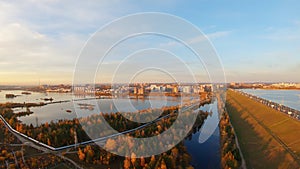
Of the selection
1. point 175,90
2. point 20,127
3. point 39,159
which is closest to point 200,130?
point 39,159

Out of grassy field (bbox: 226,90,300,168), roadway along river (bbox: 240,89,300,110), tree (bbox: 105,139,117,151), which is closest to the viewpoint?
grassy field (bbox: 226,90,300,168)

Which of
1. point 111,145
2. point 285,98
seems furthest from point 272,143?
point 285,98

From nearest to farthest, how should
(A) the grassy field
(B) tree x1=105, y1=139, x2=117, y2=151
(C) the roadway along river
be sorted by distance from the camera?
(A) the grassy field → (B) tree x1=105, y1=139, x2=117, y2=151 → (C) the roadway along river

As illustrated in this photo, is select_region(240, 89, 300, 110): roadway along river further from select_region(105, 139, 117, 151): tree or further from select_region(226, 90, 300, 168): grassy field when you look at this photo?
select_region(105, 139, 117, 151): tree

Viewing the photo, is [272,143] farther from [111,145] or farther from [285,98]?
[285,98]

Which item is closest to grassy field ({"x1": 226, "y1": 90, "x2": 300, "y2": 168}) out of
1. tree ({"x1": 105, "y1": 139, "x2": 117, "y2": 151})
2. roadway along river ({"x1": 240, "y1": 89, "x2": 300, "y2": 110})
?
tree ({"x1": 105, "y1": 139, "x2": 117, "y2": 151})

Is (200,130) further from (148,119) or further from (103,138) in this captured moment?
(103,138)

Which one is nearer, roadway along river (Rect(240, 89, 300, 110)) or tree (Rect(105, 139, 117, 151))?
tree (Rect(105, 139, 117, 151))

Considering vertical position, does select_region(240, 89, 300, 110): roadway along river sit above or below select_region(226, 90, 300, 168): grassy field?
above

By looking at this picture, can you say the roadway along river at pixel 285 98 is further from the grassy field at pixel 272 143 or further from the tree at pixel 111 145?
the tree at pixel 111 145

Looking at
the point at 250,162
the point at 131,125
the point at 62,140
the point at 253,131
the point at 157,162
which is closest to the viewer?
the point at 157,162

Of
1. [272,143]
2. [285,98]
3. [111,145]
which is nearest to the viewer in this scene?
[111,145]
